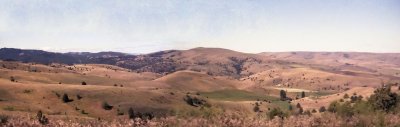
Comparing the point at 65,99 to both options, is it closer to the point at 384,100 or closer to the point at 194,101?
the point at 194,101

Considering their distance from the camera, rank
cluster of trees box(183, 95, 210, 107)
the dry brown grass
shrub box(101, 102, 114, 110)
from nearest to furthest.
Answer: the dry brown grass
shrub box(101, 102, 114, 110)
cluster of trees box(183, 95, 210, 107)

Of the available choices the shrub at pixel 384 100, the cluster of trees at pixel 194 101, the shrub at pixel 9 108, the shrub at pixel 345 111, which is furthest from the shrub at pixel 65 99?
the shrub at pixel 384 100

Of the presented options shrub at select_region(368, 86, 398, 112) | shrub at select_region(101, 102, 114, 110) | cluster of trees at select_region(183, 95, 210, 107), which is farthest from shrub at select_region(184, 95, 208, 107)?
shrub at select_region(368, 86, 398, 112)

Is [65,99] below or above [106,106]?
above

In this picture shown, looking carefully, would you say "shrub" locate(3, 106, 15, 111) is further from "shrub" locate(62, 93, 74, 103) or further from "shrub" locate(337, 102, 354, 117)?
"shrub" locate(337, 102, 354, 117)

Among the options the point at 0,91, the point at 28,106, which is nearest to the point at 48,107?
the point at 28,106

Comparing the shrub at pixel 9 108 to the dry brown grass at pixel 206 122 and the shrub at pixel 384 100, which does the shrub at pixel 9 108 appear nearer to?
the dry brown grass at pixel 206 122

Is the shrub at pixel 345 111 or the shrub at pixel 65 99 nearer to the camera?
the shrub at pixel 345 111

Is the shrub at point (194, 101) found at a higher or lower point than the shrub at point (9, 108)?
lower

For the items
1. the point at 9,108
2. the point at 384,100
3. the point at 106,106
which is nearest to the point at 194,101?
the point at 106,106

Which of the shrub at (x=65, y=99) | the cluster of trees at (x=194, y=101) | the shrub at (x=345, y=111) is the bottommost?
the cluster of trees at (x=194, y=101)

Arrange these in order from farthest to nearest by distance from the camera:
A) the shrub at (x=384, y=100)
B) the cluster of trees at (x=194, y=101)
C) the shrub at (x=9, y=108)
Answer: the cluster of trees at (x=194, y=101) < the shrub at (x=9, y=108) < the shrub at (x=384, y=100)

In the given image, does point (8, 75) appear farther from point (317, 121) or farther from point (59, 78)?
point (317, 121)

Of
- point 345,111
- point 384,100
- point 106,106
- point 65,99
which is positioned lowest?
point 106,106
